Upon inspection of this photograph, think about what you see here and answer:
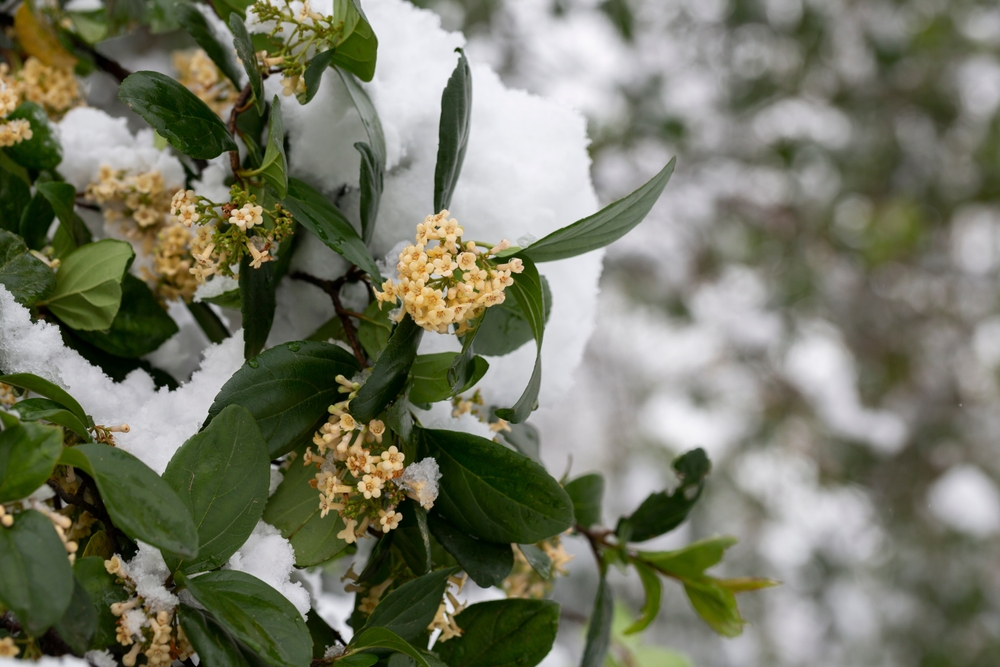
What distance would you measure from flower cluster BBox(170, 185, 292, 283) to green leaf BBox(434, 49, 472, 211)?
0.25ft

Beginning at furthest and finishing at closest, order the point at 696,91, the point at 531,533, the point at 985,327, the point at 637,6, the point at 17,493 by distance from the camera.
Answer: the point at 985,327, the point at 696,91, the point at 637,6, the point at 531,533, the point at 17,493

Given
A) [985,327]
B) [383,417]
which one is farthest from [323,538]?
[985,327]

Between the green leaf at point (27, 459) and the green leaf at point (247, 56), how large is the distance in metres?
0.18

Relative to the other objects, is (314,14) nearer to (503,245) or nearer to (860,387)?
(503,245)

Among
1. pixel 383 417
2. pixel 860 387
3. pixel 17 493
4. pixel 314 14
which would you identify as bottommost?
pixel 17 493

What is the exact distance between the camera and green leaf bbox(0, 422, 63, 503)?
0.27 m

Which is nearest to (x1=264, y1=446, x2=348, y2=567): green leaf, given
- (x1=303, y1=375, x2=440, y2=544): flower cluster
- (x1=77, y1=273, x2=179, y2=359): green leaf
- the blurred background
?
(x1=303, y1=375, x2=440, y2=544): flower cluster

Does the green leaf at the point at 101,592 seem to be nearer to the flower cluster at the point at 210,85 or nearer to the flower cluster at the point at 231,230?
the flower cluster at the point at 231,230

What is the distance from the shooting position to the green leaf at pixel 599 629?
500 mm

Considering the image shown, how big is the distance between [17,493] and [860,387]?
2.58m

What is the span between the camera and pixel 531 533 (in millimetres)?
377

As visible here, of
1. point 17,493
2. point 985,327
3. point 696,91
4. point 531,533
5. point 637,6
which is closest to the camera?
point 17,493

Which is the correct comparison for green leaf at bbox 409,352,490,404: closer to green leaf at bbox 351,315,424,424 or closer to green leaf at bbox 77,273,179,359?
green leaf at bbox 351,315,424,424

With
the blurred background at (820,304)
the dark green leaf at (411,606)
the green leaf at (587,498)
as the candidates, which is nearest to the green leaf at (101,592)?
the dark green leaf at (411,606)
